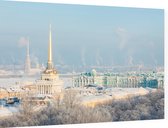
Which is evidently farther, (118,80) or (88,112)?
(118,80)

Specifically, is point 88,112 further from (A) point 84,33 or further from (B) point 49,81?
(A) point 84,33

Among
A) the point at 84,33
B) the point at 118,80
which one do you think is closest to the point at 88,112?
the point at 118,80

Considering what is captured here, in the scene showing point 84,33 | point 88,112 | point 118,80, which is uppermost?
point 84,33

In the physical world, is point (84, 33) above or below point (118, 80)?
above

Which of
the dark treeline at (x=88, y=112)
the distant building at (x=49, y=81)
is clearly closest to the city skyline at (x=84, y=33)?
the distant building at (x=49, y=81)

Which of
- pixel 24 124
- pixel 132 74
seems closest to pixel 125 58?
pixel 132 74

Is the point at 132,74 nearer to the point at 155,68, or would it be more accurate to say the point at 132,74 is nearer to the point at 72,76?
the point at 155,68

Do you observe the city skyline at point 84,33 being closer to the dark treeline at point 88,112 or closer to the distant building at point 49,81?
the distant building at point 49,81

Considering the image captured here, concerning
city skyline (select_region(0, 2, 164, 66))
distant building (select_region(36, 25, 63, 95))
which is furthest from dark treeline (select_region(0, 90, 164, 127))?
city skyline (select_region(0, 2, 164, 66))
